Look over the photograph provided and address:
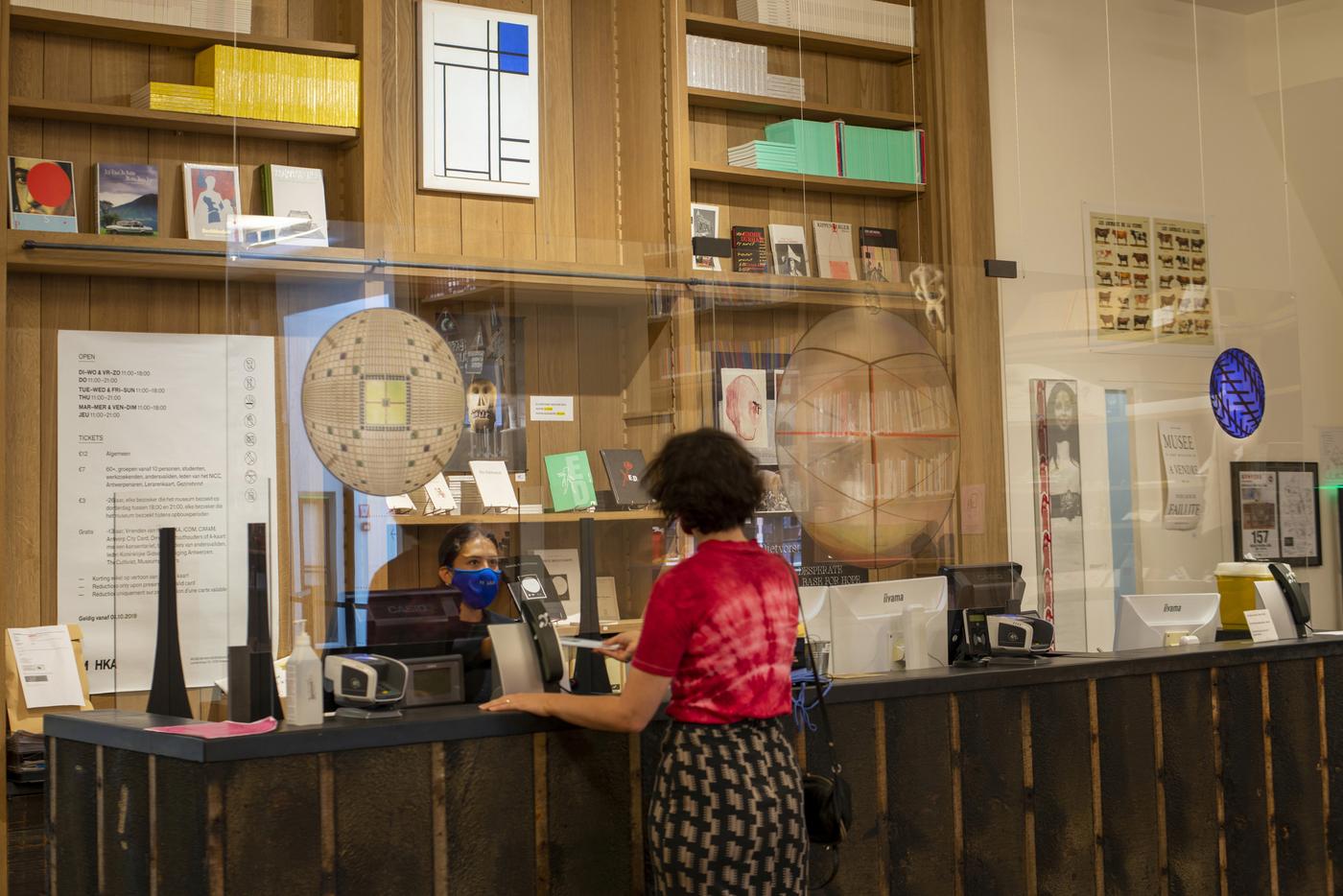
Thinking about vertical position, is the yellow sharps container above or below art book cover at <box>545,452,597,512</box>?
below

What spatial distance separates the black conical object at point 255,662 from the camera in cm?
284

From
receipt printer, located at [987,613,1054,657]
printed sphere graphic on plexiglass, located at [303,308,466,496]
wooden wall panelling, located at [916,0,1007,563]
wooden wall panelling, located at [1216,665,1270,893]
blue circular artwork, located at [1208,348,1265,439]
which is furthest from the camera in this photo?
wooden wall panelling, located at [916,0,1007,563]

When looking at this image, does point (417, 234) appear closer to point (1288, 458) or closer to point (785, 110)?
point (785, 110)

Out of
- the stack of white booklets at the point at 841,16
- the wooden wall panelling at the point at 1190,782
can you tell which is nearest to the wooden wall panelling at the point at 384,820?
the wooden wall panelling at the point at 1190,782

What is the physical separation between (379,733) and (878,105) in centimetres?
428

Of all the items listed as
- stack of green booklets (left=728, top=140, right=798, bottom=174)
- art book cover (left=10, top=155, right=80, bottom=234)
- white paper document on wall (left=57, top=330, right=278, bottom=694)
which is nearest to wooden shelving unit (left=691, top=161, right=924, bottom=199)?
stack of green booklets (left=728, top=140, right=798, bottom=174)

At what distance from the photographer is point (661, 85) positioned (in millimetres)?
5320

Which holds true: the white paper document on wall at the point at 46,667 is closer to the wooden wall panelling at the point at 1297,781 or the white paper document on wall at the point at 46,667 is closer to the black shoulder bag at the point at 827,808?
the black shoulder bag at the point at 827,808

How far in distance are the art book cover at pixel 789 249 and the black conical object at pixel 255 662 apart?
3.13 metres

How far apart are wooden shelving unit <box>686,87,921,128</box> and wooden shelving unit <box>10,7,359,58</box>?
1445 millimetres

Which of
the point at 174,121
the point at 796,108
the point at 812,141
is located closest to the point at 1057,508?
the point at 812,141

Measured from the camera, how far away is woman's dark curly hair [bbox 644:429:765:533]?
8.56 ft

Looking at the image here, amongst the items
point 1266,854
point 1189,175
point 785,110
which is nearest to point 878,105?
point 785,110

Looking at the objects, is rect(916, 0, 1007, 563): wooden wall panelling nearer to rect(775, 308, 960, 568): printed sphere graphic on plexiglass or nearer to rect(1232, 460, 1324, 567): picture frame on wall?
rect(775, 308, 960, 568): printed sphere graphic on plexiglass
